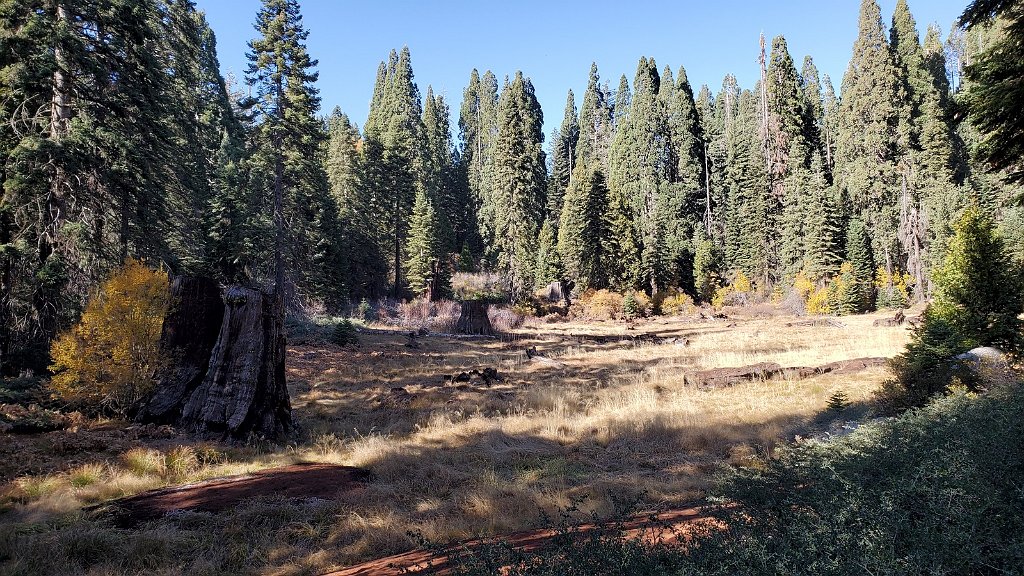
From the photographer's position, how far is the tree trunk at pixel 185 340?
9.56 metres

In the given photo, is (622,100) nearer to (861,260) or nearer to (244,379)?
(861,260)

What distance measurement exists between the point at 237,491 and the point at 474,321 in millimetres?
22048

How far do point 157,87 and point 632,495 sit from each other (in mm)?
18895

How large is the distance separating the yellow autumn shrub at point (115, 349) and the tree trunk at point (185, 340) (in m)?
0.27

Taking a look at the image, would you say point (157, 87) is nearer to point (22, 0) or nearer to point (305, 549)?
point (22, 0)

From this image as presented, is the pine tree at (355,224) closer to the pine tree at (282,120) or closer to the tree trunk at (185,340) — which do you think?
the pine tree at (282,120)

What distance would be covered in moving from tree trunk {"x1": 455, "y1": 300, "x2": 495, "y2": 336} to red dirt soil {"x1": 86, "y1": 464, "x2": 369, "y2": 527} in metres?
20.5

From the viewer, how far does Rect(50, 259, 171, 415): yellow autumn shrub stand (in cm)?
916

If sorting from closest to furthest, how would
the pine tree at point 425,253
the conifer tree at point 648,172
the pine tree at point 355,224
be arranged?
the pine tree at point 425,253, the pine tree at point 355,224, the conifer tree at point 648,172

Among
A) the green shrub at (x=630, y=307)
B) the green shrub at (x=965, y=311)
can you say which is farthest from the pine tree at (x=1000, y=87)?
the green shrub at (x=630, y=307)

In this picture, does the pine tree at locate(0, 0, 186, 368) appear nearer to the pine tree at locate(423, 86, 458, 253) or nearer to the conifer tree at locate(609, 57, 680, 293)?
the conifer tree at locate(609, 57, 680, 293)

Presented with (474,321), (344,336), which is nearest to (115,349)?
(344,336)

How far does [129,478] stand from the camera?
660 cm

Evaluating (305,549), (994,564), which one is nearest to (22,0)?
(305,549)
